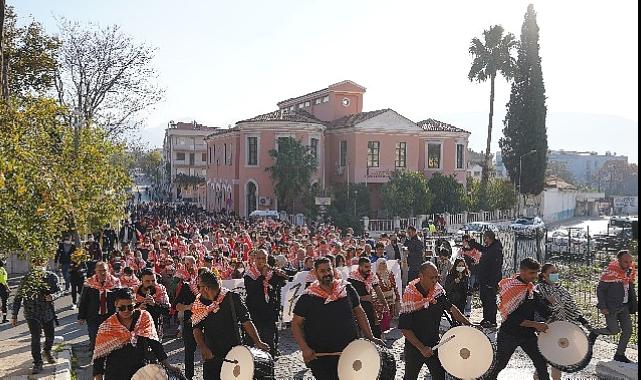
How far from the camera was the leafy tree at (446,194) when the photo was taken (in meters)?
44.8

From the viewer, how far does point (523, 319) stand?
857 cm

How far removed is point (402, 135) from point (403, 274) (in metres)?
33.5

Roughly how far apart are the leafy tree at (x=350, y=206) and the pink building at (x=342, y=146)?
419cm

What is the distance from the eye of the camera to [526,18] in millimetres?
56344

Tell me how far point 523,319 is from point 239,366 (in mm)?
3393

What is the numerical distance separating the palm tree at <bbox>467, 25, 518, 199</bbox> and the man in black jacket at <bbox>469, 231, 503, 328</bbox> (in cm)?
3785

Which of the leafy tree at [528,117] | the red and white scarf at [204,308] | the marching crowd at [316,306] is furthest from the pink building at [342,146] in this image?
the red and white scarf at [204,308]

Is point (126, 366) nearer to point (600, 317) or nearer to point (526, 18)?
point (600, 317)

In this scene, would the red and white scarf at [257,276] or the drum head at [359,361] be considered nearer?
the drum head at [359,361]

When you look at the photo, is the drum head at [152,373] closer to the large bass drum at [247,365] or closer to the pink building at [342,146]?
the large bass drum at [247,365]

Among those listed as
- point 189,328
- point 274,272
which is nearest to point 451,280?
point 274,272

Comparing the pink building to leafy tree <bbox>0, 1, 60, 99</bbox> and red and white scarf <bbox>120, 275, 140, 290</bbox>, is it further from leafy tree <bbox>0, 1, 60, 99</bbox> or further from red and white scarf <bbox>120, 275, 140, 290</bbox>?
red and white scarf <bbox>120, 275, 140, 290</bbox>

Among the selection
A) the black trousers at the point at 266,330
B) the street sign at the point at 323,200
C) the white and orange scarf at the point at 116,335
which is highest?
the street sign at the point at 323,200

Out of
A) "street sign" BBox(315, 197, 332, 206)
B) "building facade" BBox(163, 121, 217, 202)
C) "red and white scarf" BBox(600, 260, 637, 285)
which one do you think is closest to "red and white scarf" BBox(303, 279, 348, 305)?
"red and white scarf" BBox(600, 260, 637, 285)
